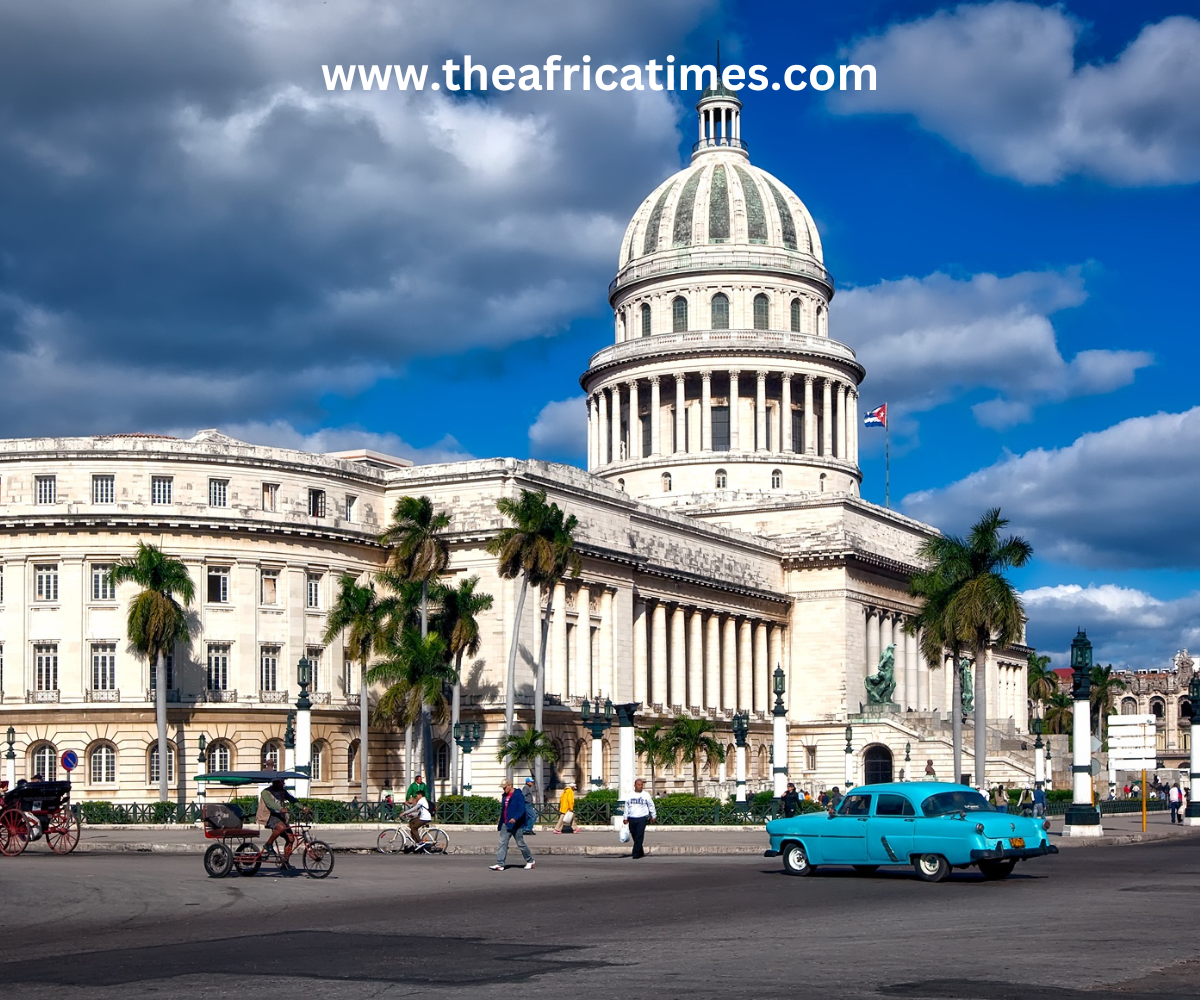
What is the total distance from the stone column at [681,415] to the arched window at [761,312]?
648 centimetres

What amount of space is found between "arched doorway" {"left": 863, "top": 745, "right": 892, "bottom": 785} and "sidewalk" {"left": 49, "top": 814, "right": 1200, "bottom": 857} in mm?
37223

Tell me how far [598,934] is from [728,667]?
261 ft

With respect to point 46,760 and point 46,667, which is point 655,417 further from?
point 46,760

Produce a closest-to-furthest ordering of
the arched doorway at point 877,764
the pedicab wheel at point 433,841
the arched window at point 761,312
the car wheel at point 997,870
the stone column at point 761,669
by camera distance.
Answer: the car wheel at point 997,870, the pedicab wheel at point 433,841, the arched doorway at point 877,764, the stone column at point 761,669, the arched window at point 761,312

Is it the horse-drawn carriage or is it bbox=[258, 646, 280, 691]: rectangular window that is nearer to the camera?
the horse-drawn carriage

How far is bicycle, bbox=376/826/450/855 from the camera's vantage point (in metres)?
41.4

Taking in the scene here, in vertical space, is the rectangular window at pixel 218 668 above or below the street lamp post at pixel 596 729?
above

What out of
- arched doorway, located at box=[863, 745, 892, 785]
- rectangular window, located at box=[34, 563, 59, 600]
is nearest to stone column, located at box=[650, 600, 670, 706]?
arched doorway, located at box=[863, 745, 892, 785]

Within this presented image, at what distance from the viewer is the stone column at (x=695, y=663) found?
96.7m

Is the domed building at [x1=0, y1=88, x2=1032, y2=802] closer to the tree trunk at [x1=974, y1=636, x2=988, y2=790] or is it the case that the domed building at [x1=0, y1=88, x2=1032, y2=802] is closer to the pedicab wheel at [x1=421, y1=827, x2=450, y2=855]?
the tree trunk at [x1=974, y1=636, x2=988, y2=790]

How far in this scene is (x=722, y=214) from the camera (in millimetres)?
119375

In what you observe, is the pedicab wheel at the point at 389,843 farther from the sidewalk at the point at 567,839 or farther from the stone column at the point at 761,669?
the stone column at the point at 761,669

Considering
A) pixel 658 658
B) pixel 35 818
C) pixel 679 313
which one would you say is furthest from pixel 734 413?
pixel 35 818

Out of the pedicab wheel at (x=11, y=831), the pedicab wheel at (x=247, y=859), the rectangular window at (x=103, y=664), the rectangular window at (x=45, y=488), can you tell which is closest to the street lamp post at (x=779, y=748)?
the rectangular window at (x=103, y=664)
